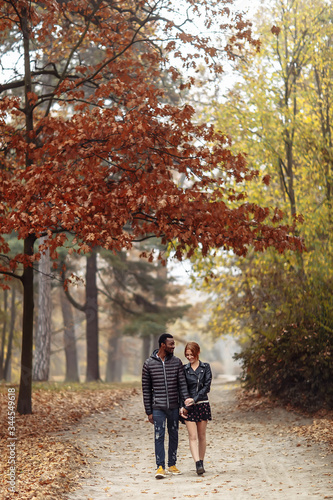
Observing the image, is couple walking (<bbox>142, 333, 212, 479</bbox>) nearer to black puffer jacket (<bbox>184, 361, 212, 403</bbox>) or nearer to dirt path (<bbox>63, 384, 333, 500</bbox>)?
black puffer jacket (<bbox>184, 361, 212, 403</bbox>)

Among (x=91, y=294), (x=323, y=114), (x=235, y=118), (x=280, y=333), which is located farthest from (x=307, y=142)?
(x=91, y=294)

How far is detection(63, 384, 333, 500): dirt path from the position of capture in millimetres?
6582

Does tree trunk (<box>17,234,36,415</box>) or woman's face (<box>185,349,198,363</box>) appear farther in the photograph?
tree trunk (<box>17,234,36,415</box>)

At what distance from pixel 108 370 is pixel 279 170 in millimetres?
29330

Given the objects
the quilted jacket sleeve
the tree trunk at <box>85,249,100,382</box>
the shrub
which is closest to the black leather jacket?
the quilted jacket sleeve

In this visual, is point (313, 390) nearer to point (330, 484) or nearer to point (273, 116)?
point (330, 484)

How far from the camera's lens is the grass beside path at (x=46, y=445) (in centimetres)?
660

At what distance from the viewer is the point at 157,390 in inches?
287

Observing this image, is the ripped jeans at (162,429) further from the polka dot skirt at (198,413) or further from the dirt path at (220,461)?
the dirt path at (220,461)

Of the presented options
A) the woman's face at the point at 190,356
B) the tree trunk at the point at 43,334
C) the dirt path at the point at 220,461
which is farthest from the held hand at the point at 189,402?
the tree trunk at the point at 43,334

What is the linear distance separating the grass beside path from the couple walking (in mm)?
1282

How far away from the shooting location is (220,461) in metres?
8.62

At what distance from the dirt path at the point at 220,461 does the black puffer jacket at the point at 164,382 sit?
0.96 meters

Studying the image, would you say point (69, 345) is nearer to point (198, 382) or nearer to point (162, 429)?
point (162, 429)
